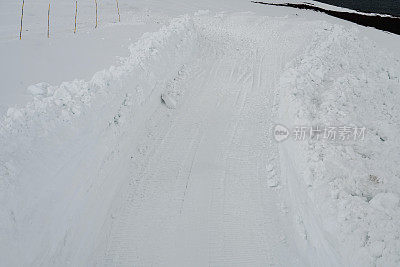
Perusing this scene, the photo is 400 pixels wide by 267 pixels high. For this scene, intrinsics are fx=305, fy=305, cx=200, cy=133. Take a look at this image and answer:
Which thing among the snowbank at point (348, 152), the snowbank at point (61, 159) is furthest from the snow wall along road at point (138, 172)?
the snowbank at point (348, 152)

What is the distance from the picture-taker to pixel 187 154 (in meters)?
7.69

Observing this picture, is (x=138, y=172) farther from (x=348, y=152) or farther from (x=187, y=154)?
(x=348, y=152)

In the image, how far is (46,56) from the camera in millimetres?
8719

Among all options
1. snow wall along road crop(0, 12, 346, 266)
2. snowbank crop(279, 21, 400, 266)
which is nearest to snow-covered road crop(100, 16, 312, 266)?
snow wall along road crop(0, 12, 346, 266)

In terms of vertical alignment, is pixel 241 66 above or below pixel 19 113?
above

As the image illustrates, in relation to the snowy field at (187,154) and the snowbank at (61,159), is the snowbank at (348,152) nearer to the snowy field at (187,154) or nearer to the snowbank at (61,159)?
the snowy field at (187,154)

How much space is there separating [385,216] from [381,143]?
269cm

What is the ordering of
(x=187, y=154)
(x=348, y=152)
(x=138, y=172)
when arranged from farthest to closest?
(x=187, y=154) → (x=138, y=172) → (x=348, y=152)

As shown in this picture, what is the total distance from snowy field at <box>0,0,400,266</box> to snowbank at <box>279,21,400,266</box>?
3 cm

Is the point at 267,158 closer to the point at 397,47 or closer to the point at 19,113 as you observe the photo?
the point at 19,113

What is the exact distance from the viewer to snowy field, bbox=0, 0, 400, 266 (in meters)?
5.29

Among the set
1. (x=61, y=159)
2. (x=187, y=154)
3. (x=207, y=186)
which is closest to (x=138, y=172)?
(x=187, y=154)

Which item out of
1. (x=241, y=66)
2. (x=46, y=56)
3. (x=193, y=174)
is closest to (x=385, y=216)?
(x=193, y=174)

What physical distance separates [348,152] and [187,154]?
3.73 m
